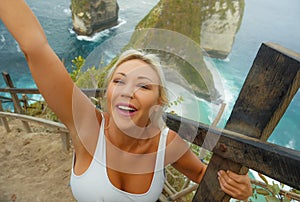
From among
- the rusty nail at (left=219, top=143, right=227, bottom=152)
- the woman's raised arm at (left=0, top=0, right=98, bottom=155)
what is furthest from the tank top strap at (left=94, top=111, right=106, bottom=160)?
the rusty nail at (left=219, top=143, right=227, bottom=152)

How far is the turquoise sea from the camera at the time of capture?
20.4 meters

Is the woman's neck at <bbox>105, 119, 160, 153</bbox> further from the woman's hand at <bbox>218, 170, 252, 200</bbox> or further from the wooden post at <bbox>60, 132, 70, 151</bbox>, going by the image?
the wooden post at <bbox>60, 132, 70, 151</bbox>

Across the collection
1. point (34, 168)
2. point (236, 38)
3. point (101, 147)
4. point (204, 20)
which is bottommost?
point (236, 38)

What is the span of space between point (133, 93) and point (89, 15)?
28607 millimetres

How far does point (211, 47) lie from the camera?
32.5 m

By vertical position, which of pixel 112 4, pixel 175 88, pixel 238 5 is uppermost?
pixel 175 88

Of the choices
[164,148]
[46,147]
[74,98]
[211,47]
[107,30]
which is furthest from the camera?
[211,47]

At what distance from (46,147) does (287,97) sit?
10.6 ft

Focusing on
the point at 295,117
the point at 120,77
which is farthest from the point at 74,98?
the point at 295,117

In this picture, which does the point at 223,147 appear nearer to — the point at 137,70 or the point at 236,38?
the point at 137,70

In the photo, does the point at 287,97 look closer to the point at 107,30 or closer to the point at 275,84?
the point at 275,84

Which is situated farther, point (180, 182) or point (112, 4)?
point (112, 4)

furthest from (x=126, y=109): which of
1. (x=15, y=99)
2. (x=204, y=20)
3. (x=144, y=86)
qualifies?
(x=204, y=20)

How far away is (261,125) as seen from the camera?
0.84 m
